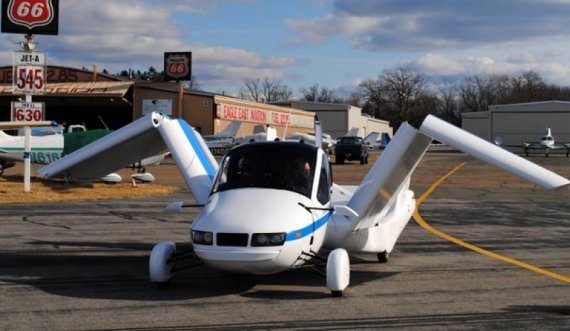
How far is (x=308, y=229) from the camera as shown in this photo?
25.9 ft

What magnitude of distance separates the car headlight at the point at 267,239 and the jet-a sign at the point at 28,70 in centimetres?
1605

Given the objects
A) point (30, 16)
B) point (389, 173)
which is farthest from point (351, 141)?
point (389, 173)

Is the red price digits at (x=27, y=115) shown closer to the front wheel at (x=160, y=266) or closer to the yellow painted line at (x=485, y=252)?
the yellow painted line at (x=485, y=252)

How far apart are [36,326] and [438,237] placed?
28.5 feet

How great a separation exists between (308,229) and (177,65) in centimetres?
4880

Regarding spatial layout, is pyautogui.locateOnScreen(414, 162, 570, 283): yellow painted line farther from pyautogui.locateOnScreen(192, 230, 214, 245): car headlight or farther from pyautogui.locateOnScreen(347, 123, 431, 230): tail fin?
pyautogui.locateOnScreen(192, 230, 214, 245): car headlight

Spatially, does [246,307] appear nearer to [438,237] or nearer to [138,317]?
[138,317]

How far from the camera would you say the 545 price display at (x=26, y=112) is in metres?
21.3

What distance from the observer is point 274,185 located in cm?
845

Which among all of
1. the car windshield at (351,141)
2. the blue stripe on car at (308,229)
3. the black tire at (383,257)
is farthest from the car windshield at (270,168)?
the car windshield at (351,141)

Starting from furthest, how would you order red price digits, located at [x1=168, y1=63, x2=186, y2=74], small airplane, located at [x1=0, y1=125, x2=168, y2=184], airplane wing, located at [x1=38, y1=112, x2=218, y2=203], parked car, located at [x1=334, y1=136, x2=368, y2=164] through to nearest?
red price digits, located at [x1=168, y1=63, x2=186, y2=74] → parked car, located at [x1=334, y1=136, x2=368, y2=164] → small airplane, located at [x1=0, y1=125, x2=168, y2=184] → airplane wing, located at [x1=38, y1=112, x2=218, y2=203]

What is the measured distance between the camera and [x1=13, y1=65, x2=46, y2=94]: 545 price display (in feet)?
69.9

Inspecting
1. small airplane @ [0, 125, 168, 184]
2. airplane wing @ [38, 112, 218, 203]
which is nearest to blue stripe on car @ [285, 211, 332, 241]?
airplane wing @ [38, 112, 218, 203]

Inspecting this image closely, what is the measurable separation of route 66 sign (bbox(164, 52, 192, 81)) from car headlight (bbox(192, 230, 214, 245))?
48.3 metres
